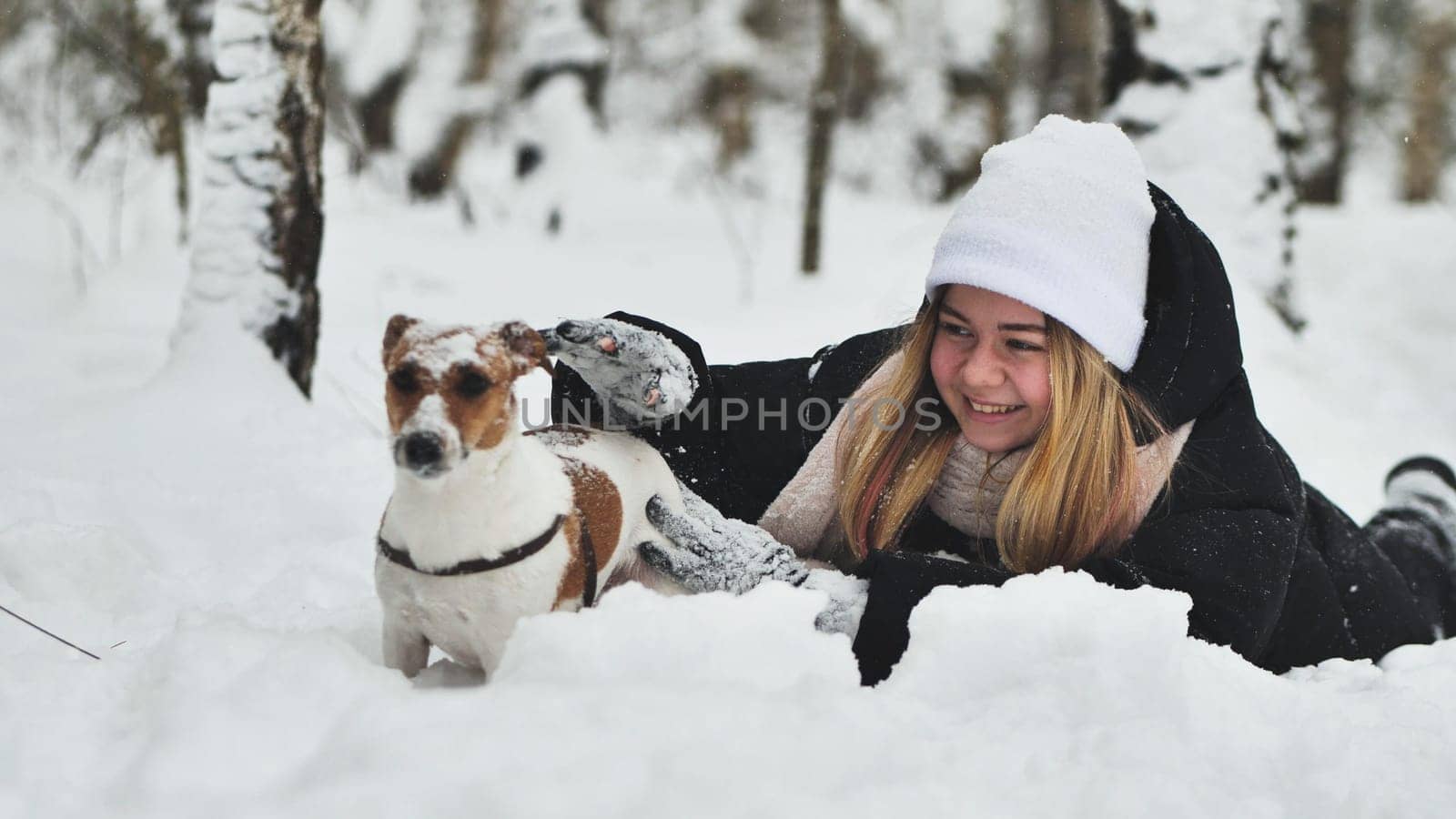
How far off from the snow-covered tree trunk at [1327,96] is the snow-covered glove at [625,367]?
11796 mm

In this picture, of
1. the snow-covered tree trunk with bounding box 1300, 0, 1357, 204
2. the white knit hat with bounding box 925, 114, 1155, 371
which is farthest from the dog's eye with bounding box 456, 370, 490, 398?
the snow-covered tree trunk with bounding box 1300, 0, 1357, 204

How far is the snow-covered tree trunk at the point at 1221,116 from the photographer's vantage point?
5918mm

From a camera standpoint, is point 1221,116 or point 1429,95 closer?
point 1221,116

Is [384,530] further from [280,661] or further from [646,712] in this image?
[646,712]

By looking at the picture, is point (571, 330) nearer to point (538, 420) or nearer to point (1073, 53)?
point (538, 420)

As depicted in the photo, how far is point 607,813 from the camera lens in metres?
1.27

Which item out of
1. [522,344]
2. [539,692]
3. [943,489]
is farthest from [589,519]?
[943,489]

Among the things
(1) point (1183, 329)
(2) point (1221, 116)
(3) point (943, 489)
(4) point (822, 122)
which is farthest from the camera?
(4) point (822, 122)

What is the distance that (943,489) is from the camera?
263 centimetres

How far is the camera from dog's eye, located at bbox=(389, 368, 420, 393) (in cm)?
163

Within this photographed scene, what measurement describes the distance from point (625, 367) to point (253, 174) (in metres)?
2.58

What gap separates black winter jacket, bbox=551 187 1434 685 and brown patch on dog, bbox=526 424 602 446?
96 millimetres

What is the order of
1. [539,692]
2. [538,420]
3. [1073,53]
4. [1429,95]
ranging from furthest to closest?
1. [1429,95]
2. [1073,53]
3. [538,420]
4. [539,692]

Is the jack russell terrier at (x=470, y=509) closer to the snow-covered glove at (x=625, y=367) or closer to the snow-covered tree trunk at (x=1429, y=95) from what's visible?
the snow-covered glove at (x=625, y=367)
